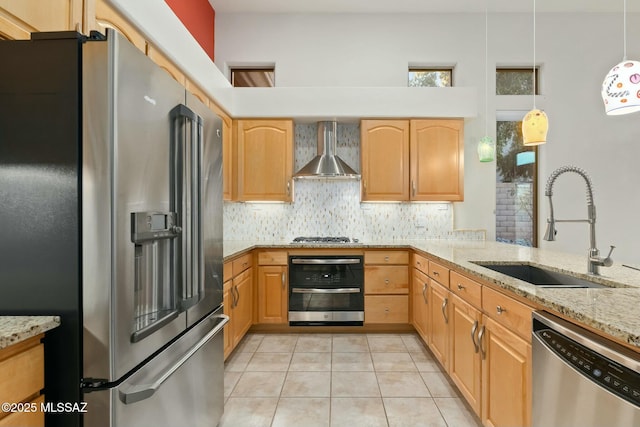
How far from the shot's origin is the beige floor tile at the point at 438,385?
90.9 inches

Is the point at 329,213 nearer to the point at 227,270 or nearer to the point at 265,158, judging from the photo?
the point at 265,158

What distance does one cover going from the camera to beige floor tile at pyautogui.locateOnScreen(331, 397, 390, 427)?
1.98 meters

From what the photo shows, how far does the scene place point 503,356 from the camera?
60.9 inches

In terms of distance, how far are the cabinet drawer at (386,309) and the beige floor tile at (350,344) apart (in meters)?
0.21

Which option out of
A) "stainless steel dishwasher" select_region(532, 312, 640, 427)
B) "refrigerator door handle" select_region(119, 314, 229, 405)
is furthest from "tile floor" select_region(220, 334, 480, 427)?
"stainless steel dishwasher" select_region(532, 312, 640, 427)

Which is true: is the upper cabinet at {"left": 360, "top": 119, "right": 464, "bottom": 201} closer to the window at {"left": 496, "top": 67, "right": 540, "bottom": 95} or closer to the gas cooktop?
the gas cooktop

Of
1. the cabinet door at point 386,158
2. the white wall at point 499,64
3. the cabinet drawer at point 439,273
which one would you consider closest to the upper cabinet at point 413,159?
the cabinet door at point 386,158

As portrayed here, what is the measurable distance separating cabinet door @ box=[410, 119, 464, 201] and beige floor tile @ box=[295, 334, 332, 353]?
69.1 inches

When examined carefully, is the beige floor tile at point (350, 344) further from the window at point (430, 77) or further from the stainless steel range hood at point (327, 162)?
the window at point (430, 77)

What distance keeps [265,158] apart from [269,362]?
2.08m

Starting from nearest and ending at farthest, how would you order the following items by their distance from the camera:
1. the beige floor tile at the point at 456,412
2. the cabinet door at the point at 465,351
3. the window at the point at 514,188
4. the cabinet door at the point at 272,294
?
the cabinet door at the point at 465,351
the beige floor tile at the point at 456,412
the cabinet door at the point at 272,294
the window at the point at 514,188

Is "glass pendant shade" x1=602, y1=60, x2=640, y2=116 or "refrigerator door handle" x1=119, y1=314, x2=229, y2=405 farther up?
"glass pendant shade" x1=602, y1=60, x2=640, y2=116

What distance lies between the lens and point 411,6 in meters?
3.85

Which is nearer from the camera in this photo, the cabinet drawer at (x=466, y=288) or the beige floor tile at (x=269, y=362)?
the cabinet drawer at (x=466, y=288)
